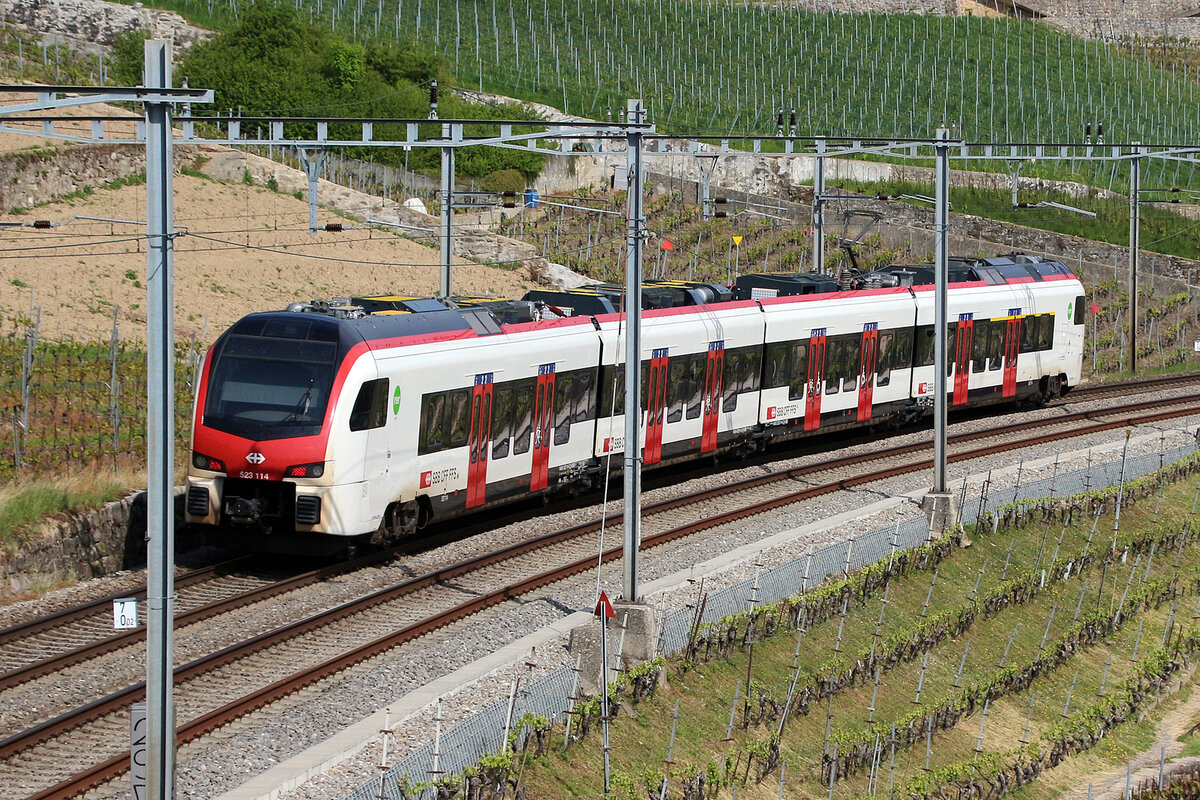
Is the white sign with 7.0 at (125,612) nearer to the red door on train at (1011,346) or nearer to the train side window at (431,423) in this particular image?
the train side window at (431,423)

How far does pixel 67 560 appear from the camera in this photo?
21.2m

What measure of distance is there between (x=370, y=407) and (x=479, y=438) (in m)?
2.80

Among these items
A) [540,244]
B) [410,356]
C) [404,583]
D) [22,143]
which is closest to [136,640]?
[404,583]

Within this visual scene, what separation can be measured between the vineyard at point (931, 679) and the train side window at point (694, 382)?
203 inches

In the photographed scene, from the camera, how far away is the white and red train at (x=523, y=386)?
65.7 feet

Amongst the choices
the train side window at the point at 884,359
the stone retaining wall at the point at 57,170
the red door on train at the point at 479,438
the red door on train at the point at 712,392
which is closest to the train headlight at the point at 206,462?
the red door on train at the point at 479,438

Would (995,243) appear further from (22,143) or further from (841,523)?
(841,523)

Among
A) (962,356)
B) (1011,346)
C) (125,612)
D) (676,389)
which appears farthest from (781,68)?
(125,612)

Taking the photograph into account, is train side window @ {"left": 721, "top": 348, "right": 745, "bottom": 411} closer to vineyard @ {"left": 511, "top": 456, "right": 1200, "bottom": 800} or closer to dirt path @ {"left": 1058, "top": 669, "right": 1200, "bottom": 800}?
vineyard @ {"left": 511, "top": 456, "right": 1200, "bottom": 800}

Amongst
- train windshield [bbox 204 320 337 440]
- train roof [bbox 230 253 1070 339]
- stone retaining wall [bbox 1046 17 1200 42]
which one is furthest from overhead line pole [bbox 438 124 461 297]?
stone retaining wall [bbox 1046 17 1200 42]

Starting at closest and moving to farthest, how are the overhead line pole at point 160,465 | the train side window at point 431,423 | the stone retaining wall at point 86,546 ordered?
the overhead line pole at point 160,465, the stone retaining wall at point 86,546, the train side window at point 431,423

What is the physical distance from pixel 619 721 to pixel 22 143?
42.9 meters

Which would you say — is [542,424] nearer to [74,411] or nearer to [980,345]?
[74,411]

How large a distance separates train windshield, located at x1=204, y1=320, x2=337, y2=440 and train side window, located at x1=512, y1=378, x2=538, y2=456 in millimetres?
3947
